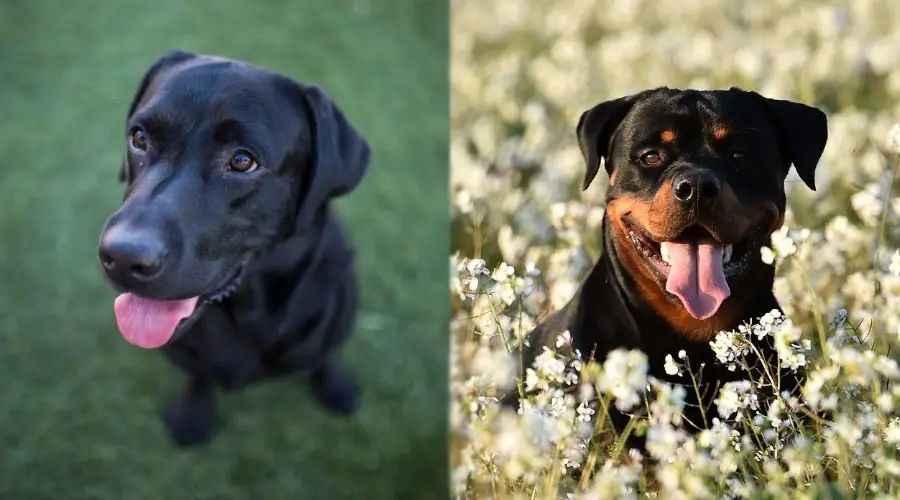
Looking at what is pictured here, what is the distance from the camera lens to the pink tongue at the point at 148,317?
2.19 meters

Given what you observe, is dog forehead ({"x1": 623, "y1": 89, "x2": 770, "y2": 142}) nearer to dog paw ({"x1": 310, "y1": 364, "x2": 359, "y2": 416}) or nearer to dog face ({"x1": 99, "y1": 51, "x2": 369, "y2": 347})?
dog face ({"x1": 99, "y1": 51, "x2": 369, "y2": 347})

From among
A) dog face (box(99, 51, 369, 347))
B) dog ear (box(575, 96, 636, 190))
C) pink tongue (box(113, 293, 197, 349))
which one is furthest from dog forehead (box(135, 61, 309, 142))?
dog ear (box(575, 96, 636, 190))

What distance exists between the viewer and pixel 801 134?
1971 millimetres

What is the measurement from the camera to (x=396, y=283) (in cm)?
299

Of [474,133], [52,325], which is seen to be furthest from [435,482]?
[52,325]

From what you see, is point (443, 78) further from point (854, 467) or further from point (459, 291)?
point (854, 467)

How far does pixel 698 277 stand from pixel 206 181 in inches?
46.3

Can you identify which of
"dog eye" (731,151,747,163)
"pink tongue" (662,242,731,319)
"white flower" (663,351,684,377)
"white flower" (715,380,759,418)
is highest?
"dog eye" (731,151,747,163)

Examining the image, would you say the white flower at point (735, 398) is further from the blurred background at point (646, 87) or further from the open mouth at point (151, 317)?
the open mouth at point (151, 317)

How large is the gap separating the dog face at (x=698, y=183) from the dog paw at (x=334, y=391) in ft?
3.65

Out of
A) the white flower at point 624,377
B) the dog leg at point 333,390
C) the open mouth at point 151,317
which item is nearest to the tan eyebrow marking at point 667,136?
the white flower at point 624,377

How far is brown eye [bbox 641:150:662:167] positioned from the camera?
1.91m

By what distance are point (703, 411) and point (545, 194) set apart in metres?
0.74

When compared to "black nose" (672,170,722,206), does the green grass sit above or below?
below
